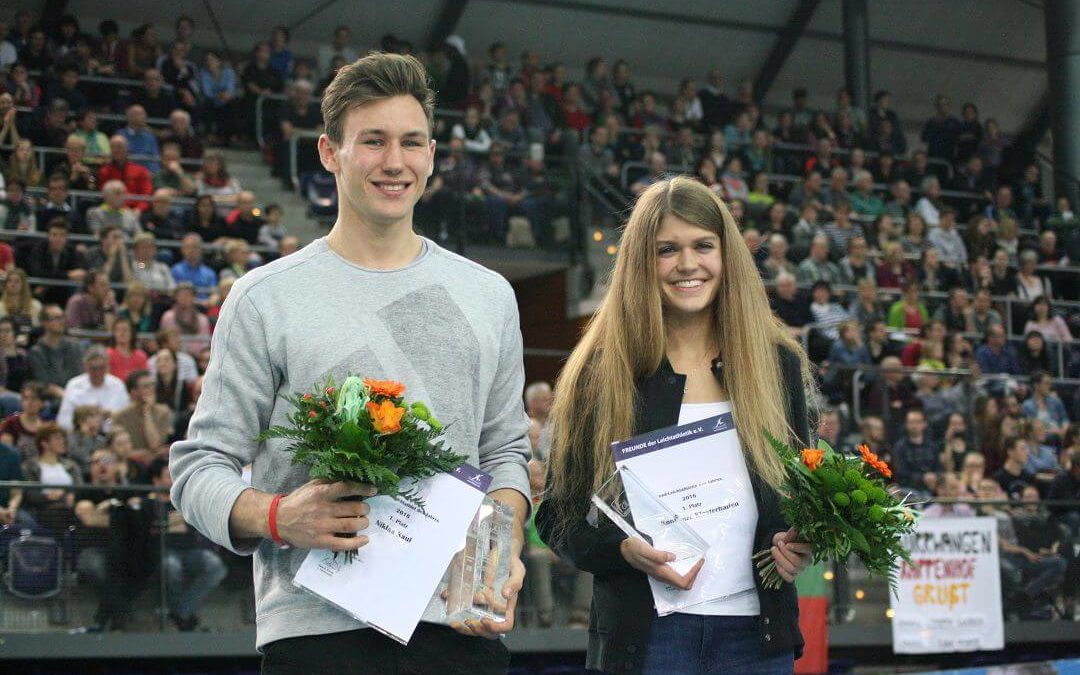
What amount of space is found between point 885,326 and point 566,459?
10.3 metres

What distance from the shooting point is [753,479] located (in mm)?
3287

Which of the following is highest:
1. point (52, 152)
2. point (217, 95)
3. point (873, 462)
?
point (217, 95)

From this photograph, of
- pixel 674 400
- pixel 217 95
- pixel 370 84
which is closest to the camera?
pixel 370 84

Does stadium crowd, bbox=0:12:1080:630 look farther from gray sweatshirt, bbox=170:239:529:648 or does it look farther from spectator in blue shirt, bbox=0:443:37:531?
gray sweatshirt, bbox=170:239:529:648

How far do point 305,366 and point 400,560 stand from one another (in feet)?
1.32

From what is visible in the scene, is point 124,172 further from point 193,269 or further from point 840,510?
point 840,510

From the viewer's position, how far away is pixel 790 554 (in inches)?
122

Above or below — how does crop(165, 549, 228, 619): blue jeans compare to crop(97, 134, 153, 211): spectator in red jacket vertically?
below

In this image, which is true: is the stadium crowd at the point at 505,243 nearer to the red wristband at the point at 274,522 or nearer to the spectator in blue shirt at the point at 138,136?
the spectator in blue shirt at the point at 138,136

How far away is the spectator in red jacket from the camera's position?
488 inches

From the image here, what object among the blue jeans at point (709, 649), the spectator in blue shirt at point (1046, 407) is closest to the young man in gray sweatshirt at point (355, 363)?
the blue jeans at point (709, 649)

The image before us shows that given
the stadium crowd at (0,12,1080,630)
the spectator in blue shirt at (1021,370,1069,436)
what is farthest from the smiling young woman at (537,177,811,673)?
the spectator in blue shirt at (1021,370,1069,436)

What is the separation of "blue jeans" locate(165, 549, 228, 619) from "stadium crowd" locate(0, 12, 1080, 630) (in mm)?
15

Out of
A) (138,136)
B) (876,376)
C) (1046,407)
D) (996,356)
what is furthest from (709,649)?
(996,356)
